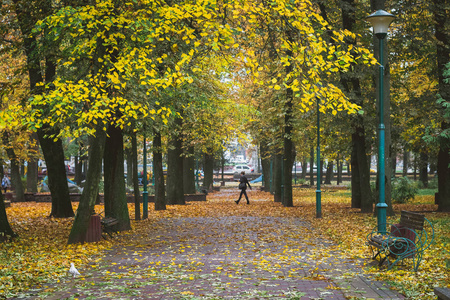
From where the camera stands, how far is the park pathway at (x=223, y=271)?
8.05 meters

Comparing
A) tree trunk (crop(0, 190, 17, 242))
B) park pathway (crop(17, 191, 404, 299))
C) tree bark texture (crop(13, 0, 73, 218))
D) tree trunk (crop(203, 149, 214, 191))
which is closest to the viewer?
park pathway (crop(17, 191, 404, 299))

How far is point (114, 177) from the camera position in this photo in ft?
54.6

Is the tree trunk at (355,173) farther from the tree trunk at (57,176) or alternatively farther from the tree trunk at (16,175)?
the tree trunk at (16,175)

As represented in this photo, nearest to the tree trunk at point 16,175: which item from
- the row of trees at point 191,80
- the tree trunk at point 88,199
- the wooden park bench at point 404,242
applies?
the row of trees at point 191,80

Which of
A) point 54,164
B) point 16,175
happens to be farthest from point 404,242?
point 16,175

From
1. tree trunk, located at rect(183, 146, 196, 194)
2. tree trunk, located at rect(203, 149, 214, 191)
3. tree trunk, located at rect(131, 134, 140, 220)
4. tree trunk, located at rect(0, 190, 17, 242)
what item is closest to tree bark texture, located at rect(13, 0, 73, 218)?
tree trunk, located at rect(131, 134, 140, 220)

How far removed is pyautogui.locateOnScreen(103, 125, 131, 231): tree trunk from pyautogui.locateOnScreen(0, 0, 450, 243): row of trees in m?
0.03


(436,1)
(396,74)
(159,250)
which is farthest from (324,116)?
(159,250)

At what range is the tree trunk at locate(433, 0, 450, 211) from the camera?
2067 cm

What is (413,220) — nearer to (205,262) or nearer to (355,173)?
(205,262)

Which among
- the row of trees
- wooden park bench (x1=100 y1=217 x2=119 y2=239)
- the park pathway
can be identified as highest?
the row of trees

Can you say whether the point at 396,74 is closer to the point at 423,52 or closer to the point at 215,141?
the point at 423,52

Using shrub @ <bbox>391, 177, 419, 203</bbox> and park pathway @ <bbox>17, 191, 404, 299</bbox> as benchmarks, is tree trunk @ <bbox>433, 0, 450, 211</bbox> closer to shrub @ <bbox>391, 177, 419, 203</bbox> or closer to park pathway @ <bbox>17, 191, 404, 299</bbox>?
shrub @ <bbox>391, 177, 419, 203</bbox>

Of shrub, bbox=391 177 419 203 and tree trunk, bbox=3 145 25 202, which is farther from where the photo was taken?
tree trunk, bbox=3 145 25 202
